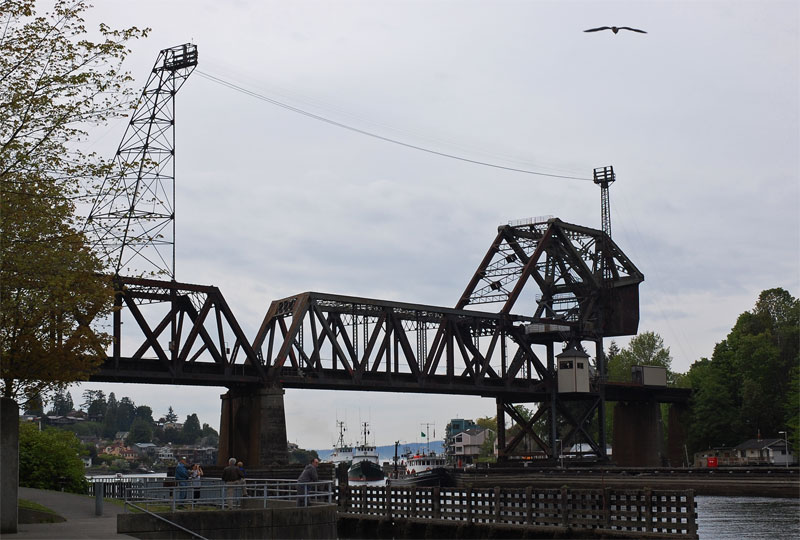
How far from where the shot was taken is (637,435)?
12125cm

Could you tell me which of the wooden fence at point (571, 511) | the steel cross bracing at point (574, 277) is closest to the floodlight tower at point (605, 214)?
the steel cross bracing at point (574, 277)

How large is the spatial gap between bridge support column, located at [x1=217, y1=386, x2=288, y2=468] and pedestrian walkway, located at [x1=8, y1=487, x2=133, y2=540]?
30.0 m

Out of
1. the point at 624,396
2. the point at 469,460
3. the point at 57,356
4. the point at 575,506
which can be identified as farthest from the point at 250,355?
the point at 469,460

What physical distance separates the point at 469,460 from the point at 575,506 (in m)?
143

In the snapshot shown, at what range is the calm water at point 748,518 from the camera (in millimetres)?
54500

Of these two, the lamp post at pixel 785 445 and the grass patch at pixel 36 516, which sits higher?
the grass patch at pixel 36 516

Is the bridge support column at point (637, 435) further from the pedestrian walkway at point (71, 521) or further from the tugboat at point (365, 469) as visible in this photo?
the pedestrian walkway at point (71, 521)

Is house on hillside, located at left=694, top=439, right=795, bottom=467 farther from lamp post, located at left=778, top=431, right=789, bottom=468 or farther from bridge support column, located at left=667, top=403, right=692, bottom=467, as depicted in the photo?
bridge support column, located at left=667, top=403, right=692, bottom=467

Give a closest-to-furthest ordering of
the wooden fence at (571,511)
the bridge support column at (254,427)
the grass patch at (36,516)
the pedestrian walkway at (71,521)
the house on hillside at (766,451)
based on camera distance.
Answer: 1. the pedestrian walkway at (71,521)
2. the grass patch at (36,516)
3. the wooden fence at (571,511)
4. the bridge support column at (254,427)
5. the house on hillside at (766,451)

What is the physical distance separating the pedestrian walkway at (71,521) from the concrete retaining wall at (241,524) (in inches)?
35.2

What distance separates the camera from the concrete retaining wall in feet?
99.5

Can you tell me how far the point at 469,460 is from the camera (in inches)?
7269

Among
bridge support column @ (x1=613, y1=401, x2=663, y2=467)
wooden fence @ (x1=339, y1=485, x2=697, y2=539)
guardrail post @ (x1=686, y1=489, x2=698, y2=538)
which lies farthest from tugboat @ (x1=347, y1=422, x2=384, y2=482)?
guardrail post @ (x1=686, y1=489, x2=698, y2=538)

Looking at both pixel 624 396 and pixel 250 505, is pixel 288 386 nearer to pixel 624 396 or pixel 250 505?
pixel 250 505
